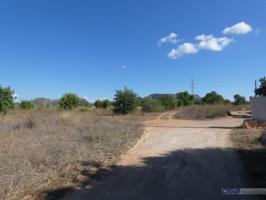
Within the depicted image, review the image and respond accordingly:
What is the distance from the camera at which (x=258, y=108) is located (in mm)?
17000

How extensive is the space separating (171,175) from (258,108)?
11965 millimetres

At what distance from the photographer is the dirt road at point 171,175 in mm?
5555

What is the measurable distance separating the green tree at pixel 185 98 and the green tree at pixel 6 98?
1124 inches

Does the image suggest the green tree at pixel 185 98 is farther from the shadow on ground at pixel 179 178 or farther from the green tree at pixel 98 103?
the shadow on ground at pixel 179 178

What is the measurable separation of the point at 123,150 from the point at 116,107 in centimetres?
1895

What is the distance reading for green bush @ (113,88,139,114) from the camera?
91.6 feet

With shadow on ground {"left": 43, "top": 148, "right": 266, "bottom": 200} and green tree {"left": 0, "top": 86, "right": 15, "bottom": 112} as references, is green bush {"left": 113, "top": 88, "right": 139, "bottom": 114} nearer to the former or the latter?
green tree {"left": 0, "top": 86, "right": 15, "bottom": 112}

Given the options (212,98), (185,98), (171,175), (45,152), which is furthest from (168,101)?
(171,175)

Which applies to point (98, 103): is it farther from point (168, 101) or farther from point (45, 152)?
point (45, 152)

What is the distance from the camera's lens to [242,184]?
6.07m

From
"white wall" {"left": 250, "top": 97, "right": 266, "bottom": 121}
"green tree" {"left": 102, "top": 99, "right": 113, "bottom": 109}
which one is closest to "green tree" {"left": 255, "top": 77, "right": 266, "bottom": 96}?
"white wall" {"left": 250, "top": 97, "right": 266, "bottom": 121}

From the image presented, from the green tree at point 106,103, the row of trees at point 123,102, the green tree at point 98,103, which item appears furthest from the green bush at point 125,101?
the green tree at point 98,103

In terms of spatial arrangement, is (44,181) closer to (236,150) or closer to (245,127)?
(236,150)

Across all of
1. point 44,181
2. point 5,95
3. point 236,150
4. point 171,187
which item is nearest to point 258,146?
point 236,150
